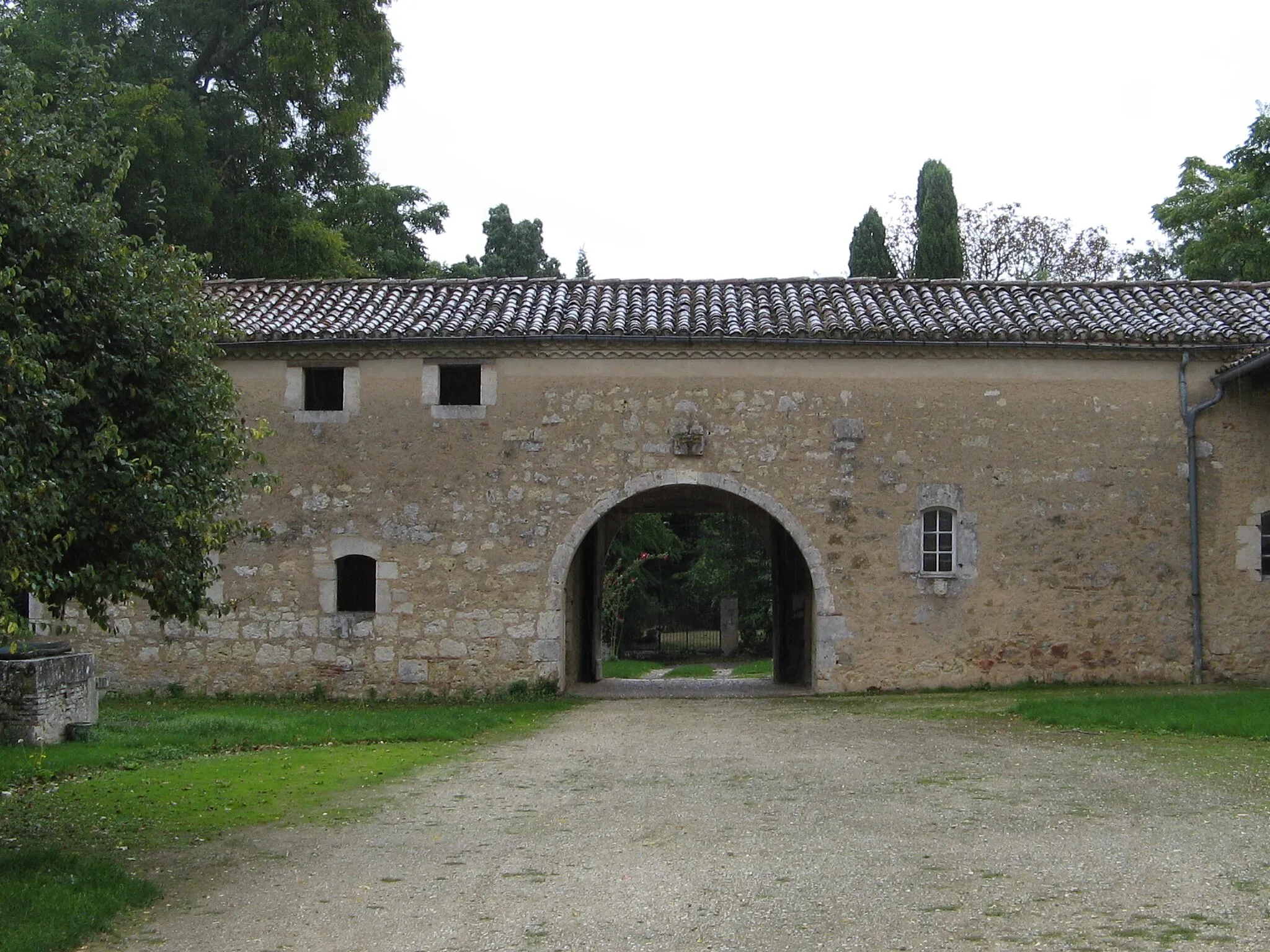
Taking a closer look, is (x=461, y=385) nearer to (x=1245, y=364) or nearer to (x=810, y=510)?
(x=810, y=510)

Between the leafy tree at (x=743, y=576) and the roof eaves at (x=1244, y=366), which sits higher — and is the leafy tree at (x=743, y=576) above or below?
below

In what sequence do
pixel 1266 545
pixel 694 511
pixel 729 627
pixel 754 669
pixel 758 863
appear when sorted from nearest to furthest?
pixel 758 863, pixel 1266 545, pixel 694 511, pixel 754 669, pixel 729 627

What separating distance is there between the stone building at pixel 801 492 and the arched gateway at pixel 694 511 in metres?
0.07

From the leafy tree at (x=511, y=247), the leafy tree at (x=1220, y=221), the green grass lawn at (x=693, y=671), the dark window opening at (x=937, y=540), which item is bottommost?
the green grass lawn at (x=693, y=671)

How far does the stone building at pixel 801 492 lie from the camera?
54.7 ft

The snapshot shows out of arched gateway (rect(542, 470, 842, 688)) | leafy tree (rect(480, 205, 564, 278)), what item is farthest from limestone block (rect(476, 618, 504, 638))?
leafy tree (rect(480, 205, 564, 278))

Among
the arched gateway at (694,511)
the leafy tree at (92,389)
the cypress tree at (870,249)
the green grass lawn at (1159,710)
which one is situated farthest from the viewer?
the cypress tree at (870,249)

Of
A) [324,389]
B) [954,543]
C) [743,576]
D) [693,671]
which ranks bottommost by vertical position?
[693,671]

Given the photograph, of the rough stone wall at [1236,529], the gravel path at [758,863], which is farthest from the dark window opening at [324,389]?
the rough stone wall at [1236,529]

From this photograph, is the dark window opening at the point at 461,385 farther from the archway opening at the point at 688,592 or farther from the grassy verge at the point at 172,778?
the archway opening at the point at 688,592

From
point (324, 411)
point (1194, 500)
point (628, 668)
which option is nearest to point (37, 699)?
point (324, 411)

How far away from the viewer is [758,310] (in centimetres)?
1780

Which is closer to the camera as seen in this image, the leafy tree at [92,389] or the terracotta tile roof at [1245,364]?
the leafy tree at [92,389]

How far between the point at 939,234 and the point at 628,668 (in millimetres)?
14751
